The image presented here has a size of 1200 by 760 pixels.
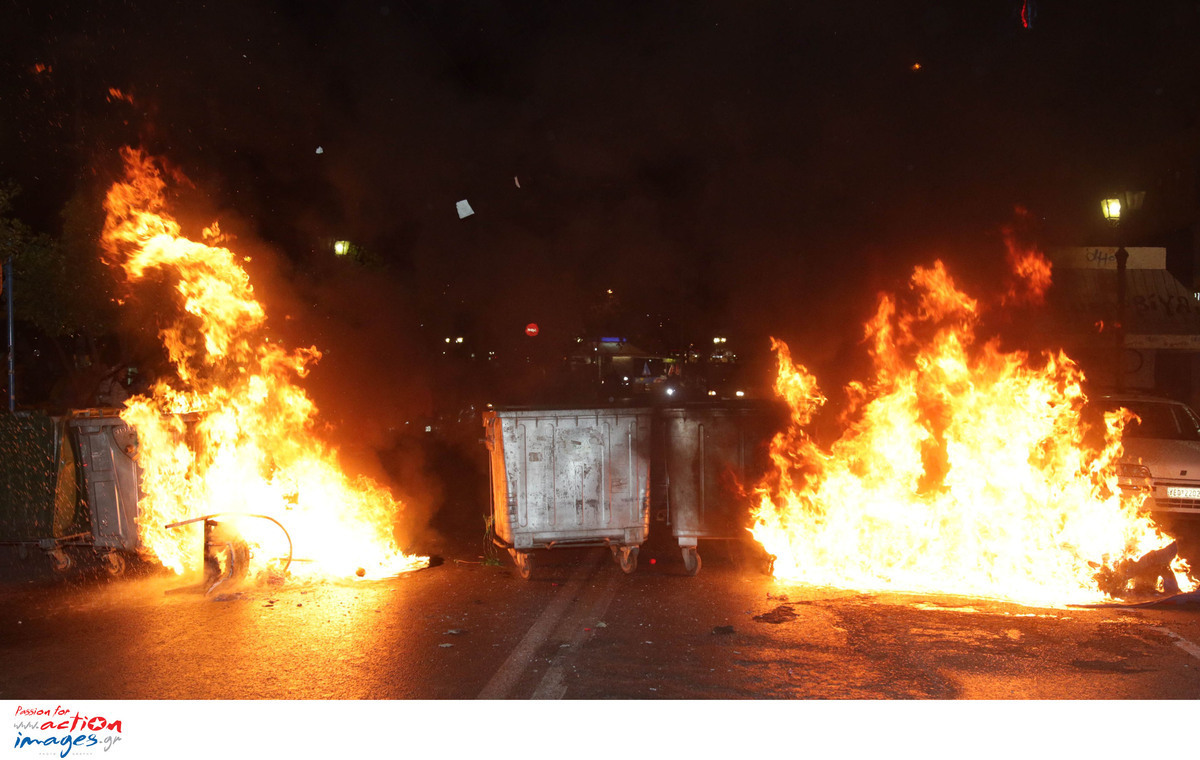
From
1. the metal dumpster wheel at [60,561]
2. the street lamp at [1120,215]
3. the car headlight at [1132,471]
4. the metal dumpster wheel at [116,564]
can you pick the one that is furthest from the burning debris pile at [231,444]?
the street lamp at [1120,215]

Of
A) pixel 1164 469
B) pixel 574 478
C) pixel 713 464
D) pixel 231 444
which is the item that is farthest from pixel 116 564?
pixel 1164 469

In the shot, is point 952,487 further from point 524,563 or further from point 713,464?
point 524,563

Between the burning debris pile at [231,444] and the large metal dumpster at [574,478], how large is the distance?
125 centimetres

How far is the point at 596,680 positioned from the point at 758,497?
3.28m

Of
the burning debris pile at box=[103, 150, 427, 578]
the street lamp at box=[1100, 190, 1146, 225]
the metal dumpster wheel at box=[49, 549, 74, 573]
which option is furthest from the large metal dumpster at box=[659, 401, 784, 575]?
the street lamp at box=[1100, 190, 1146, 225]

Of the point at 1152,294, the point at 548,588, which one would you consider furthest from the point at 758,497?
the point at 1152,294

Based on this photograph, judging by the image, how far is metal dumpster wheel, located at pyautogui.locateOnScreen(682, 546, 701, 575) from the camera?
7.21m

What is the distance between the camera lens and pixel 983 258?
688 inches

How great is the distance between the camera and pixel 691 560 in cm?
723

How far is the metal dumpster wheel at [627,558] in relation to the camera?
288 inches

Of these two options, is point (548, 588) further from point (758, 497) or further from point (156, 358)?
point (156, 358)

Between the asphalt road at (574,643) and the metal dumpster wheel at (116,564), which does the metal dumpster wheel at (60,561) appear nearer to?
the metal dumpster wheel at (116,564)

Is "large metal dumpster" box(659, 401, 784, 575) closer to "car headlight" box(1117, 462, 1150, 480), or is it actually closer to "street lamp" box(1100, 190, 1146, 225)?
"car headlight" box(1117, 462, 1150, 480)

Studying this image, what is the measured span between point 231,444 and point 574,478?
10.9 feet
